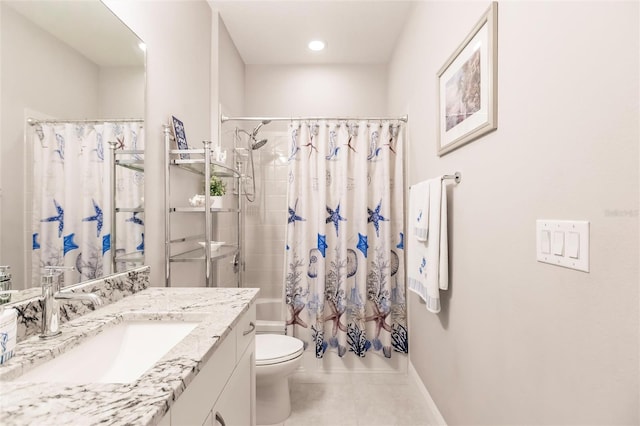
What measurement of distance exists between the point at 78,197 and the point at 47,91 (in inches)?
13.0

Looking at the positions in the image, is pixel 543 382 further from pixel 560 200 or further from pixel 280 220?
pixel 280 220

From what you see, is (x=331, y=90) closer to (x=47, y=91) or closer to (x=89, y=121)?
(x=89, y=121)

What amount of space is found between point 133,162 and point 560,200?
4.98 feet

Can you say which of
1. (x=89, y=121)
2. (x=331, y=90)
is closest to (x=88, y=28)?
(x=89, y=121)

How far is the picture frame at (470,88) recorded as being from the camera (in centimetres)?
112

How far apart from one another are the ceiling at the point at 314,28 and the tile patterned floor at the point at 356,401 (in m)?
2.63

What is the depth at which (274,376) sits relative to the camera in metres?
1.70

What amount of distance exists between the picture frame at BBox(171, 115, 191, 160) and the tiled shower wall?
125 centimetres

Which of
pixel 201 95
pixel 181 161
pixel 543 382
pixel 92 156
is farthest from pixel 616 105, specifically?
pixel 201 95

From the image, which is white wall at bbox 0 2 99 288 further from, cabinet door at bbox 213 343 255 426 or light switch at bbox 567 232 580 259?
light switch at bbox 567 232 580 259

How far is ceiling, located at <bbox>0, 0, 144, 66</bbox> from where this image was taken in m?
0.93

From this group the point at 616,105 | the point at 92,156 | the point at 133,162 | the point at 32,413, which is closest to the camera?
the point at 32,413

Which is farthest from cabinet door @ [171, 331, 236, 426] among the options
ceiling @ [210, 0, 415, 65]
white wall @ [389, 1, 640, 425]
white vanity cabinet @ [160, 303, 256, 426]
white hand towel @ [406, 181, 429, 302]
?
ceiling @ [210, 0, 415, 65]

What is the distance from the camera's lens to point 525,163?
3.16 ft
